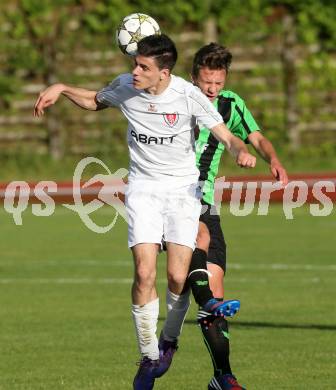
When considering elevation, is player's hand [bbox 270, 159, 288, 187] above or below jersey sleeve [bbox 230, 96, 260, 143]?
below

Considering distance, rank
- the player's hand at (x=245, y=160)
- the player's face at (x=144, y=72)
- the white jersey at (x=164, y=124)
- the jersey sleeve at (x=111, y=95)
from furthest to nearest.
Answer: the jersey sleeve at (x=111, y=95)
the white jersey at (x=164, y=124)
the player's face at (x=144, y=72)
the player's hand at (x=245, y=160)

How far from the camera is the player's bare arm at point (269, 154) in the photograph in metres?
8.73

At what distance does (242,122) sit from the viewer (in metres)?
10.1

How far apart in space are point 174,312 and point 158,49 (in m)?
1.88

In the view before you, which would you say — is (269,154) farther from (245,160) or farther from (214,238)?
(214,238)

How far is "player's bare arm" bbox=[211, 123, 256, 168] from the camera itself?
335 inches

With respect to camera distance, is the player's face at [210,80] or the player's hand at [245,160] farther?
the player's face at [210,80]

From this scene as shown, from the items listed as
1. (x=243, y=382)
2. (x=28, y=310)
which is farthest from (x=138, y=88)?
(x=28, y=310)

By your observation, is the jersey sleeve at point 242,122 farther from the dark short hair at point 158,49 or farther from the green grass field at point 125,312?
the green grass field at point 125,312

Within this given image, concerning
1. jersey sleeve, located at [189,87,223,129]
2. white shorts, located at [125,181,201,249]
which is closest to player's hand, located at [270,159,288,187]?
jersey sleeve, located at [189,87,223,129]

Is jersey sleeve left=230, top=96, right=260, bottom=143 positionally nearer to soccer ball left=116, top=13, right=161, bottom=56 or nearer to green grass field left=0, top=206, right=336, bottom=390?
soccer ball left=116, top=13, right=161, bottom=56

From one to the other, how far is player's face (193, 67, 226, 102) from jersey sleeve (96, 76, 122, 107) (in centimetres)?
75

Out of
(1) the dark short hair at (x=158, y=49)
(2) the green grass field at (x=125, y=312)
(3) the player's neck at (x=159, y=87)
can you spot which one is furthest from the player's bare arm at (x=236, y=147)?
(2) the green grass field at (x=125, y=312)

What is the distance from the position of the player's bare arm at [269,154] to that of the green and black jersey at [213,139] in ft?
0.78
